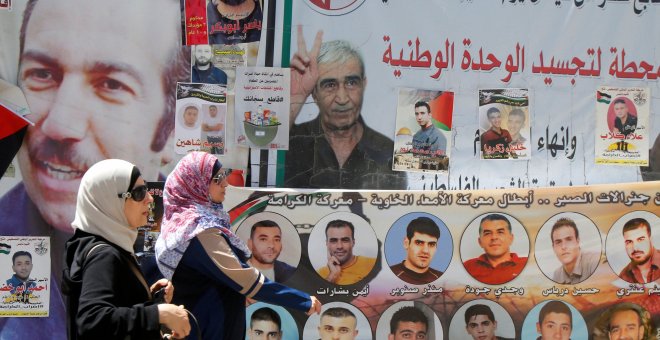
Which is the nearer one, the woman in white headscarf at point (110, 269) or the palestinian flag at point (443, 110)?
the woman in white headscarf at point (110, 269)

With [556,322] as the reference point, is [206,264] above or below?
above

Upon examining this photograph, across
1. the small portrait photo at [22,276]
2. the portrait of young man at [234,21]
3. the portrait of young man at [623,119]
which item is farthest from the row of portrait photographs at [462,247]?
the small portrait photo at [22,276]

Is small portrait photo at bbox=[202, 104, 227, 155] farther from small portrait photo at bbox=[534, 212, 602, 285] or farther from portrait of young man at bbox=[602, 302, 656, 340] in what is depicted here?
portrait of young man at bbox=[602, 302, 656, 340]

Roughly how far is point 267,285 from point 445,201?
1980 mm

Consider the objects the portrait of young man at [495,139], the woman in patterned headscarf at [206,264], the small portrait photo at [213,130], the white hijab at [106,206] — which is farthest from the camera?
the portrait of young man at [495,139]

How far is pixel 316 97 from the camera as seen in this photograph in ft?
16.9

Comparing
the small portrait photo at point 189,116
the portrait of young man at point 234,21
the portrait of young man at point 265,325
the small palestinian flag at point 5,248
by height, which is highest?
the portrait of young man at point 234,21

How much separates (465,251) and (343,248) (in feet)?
2.33

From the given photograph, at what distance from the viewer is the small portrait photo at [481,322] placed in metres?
5.07

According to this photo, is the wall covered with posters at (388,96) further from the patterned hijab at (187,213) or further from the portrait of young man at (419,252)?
the patterned hijab at (187,213)

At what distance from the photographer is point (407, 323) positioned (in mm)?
5059

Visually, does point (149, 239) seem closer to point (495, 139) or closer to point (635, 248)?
point (495, 139)

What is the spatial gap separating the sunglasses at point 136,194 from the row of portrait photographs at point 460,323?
8.35 feet

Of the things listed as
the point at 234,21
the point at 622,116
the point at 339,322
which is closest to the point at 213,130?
the point at 234,21
